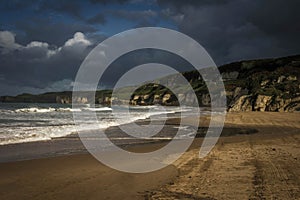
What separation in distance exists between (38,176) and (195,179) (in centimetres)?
433

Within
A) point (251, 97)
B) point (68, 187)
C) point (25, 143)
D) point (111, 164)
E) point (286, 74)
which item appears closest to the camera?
point (68, 187)

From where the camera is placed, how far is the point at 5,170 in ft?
29.4

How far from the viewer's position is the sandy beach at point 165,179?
6461 mm

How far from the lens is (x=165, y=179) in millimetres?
7918

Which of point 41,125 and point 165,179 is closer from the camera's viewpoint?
point 165,179

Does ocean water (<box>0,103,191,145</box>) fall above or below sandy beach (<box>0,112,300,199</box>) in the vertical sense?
above

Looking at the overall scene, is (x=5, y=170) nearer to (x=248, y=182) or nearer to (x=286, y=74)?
(x=248, y=182)

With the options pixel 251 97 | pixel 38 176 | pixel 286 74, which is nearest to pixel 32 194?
pixel 38 176

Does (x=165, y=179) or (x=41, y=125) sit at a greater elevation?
(x=41, y=125)

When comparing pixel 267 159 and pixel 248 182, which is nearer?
pixel 248 182

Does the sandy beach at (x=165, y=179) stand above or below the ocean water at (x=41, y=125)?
below

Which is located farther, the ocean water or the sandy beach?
the ocean water

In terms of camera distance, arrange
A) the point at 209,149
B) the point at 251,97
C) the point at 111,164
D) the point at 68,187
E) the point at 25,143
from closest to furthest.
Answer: the point at 68,187 → the point at 111,164 → the point at 209,149 → the point at 25,143 → the point at 251,97

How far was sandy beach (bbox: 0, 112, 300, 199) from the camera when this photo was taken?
21.2 ft
